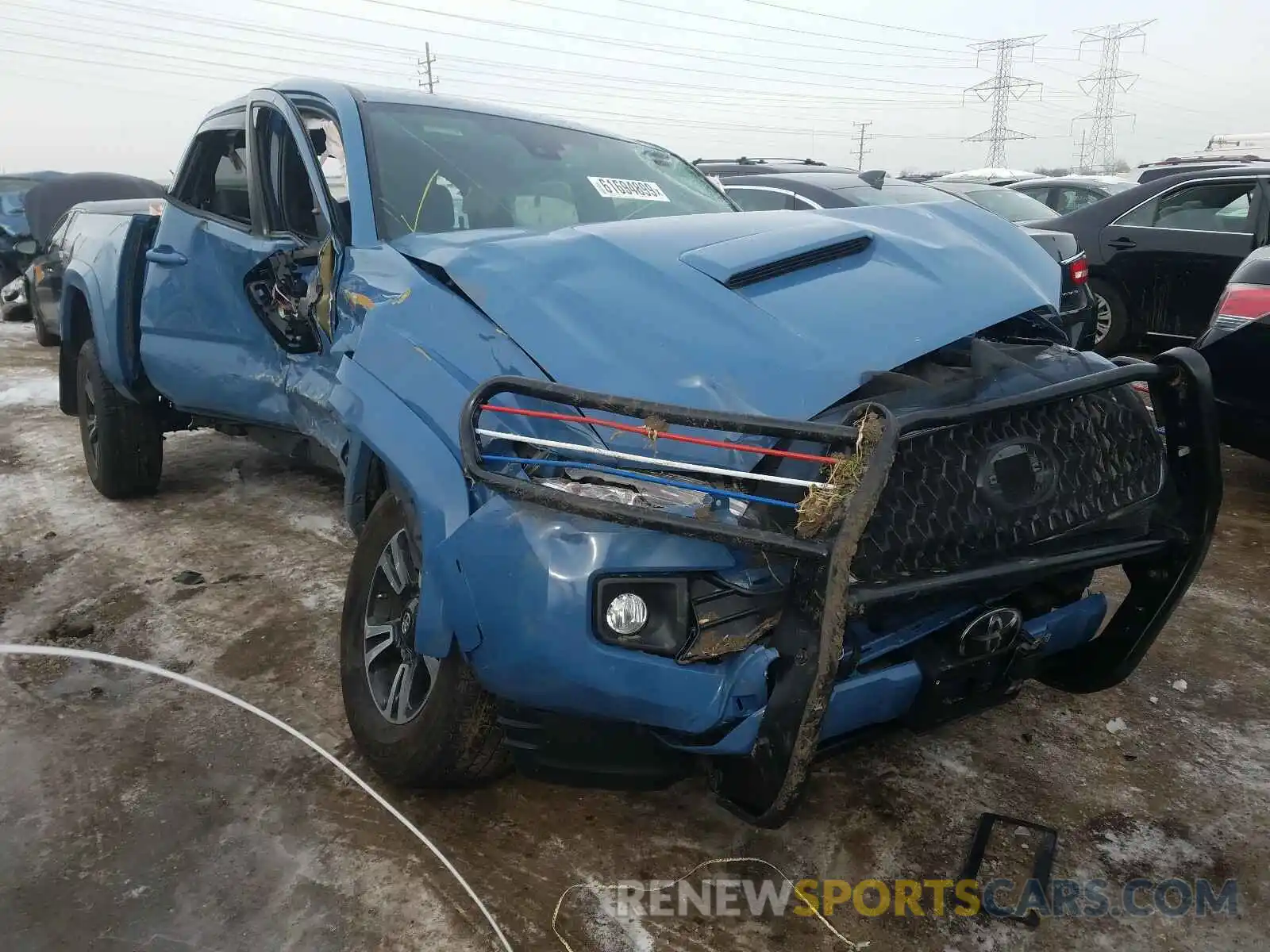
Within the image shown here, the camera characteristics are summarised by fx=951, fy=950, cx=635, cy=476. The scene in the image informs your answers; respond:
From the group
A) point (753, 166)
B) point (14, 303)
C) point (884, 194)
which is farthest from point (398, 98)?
point (14, 303)

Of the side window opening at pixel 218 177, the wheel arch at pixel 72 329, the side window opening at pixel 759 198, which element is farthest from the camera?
the side window opening at pixel 759 198

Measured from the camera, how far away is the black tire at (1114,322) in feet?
23.5

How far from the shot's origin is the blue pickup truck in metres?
1.73

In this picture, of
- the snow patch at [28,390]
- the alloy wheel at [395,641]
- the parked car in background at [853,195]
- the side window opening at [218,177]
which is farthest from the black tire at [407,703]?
the snow patch at [28,390]

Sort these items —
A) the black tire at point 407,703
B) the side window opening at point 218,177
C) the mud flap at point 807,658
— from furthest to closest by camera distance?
the side window opening at point 218,177, the black tire at point 407,703, the mud flap at point 807,658

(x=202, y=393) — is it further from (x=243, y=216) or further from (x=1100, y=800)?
(x=1100, y=800)

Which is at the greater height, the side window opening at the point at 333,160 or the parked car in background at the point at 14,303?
the side window opening at the point at 333,160

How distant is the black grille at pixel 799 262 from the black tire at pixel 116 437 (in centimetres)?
343

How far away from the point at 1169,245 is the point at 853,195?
2469 millimetres

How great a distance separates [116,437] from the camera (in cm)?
455

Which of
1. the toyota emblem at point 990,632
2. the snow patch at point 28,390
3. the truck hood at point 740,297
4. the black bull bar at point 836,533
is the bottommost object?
the snow patch at point 28,390

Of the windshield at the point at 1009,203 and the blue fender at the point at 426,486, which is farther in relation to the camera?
the windshield at the point at 1009,203

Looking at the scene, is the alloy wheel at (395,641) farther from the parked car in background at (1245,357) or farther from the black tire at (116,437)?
the parked car in background at (1245,357)

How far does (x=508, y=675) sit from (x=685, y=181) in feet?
8.17
